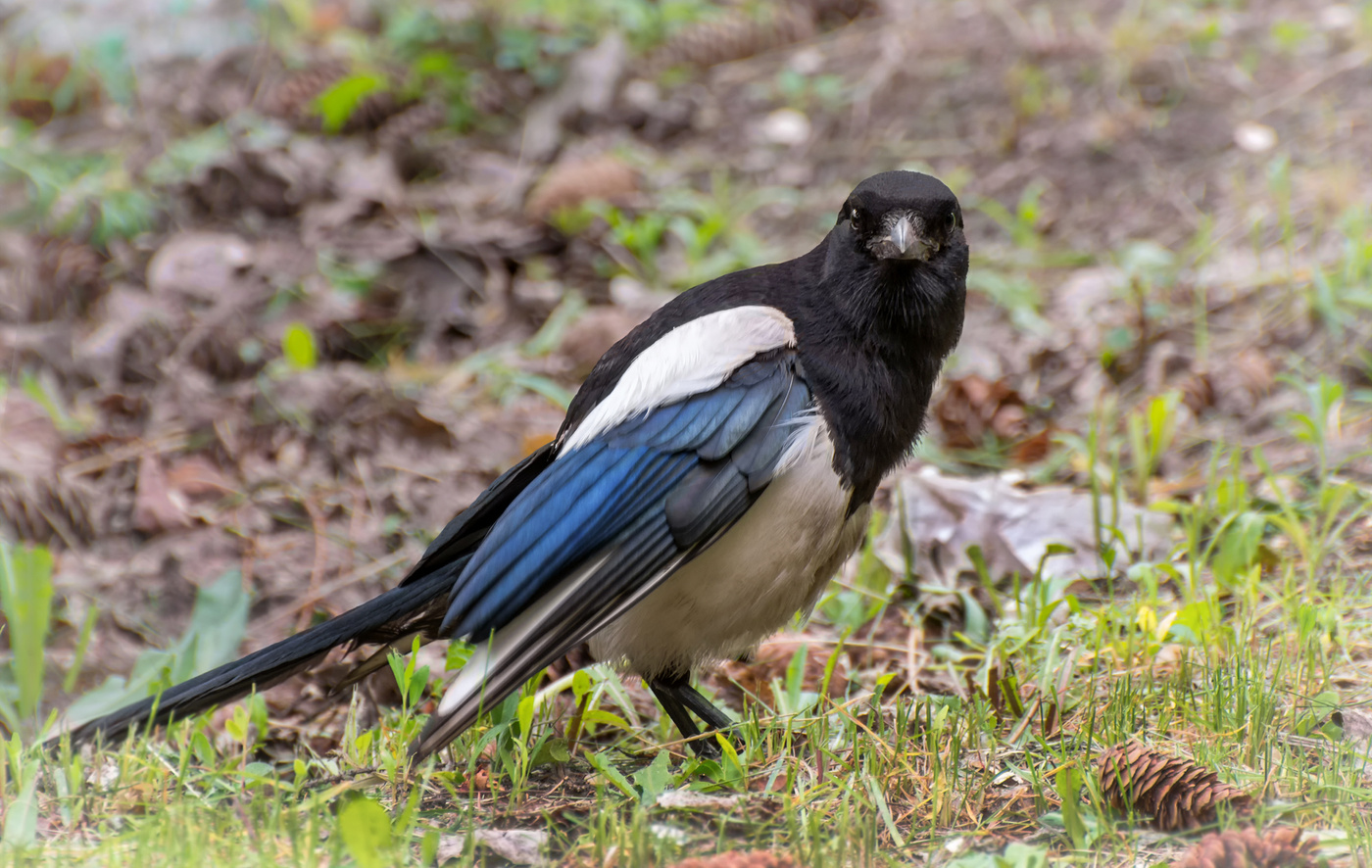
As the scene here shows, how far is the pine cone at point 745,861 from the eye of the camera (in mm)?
1841

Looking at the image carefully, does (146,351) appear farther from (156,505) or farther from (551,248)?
(551,248)

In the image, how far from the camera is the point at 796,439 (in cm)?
248

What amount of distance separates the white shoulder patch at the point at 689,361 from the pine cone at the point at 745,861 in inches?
36.2

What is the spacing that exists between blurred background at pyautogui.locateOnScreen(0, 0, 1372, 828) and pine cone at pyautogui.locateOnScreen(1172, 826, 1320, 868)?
1.15 m

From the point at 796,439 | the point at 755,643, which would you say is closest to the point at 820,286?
the point at 796,439

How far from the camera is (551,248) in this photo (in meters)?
5.23

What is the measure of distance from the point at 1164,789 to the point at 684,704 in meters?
0.99

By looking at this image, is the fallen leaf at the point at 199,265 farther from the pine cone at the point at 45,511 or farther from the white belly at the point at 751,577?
the white belly at the point at 751,577

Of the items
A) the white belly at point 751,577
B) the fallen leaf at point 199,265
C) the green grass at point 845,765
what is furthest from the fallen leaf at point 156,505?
the white belly at point 751,577

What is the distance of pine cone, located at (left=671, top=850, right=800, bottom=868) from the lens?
1.84m

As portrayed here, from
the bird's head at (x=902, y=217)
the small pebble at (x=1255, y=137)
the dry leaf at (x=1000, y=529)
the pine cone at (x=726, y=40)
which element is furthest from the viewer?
the pine cone at (x=726, y=40)

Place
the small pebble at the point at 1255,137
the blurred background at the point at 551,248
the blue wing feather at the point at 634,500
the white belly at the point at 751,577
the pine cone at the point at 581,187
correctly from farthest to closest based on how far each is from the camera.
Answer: the pine cone at the point at 581,187, the small pebble at the point at 1255,137, the blurred background at the point at 551,248, the white belly at the point at 751,577, the blue wing feather at the point at 634,500

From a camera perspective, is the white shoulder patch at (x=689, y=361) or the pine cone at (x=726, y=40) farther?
the pine cone at (x=726, y=40)

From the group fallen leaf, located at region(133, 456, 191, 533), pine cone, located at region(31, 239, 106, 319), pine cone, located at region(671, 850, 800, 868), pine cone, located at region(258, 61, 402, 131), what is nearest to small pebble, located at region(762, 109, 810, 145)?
pine cone, located at region(258, 61, 402, 131)
